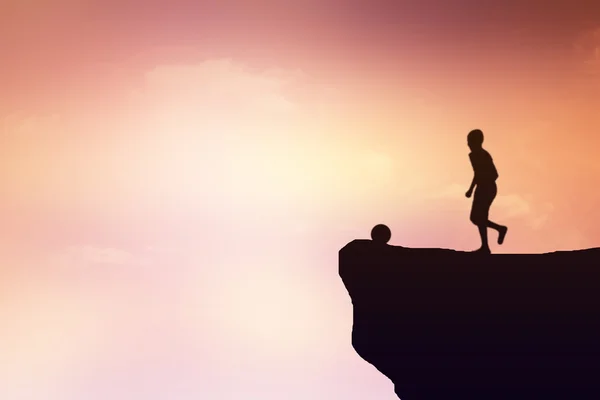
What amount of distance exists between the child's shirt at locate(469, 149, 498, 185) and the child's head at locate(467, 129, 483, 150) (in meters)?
0.06

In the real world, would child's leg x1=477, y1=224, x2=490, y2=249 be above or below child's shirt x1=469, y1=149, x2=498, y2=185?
below

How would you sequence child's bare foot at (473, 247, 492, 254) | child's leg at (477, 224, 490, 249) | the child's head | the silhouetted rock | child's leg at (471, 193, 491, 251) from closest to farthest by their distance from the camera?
the silhouetted rock → child's bare foot at (473, 247, 492, 254) → child's leg at (477, 224, 490, 249) → child's leg at (471, 193, 491, 251) → the child's head

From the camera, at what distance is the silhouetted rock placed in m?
5.59

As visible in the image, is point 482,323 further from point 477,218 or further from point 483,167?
point 483,167

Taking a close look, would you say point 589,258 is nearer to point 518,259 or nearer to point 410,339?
point 518,259

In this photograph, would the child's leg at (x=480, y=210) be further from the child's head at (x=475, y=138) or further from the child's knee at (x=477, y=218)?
the child's head at (x=475, y=138)

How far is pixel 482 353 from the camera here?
5715 millimetres

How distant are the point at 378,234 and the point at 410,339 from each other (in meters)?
1.13

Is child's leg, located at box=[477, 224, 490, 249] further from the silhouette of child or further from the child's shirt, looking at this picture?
the child's shirt

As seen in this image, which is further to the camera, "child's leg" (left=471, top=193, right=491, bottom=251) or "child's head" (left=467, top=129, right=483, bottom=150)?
"child's head" (left=467, top=129, right=483, bottom=150)

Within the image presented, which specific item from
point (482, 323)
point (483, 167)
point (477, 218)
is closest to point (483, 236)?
point (477, 218)

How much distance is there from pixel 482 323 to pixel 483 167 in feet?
5.56

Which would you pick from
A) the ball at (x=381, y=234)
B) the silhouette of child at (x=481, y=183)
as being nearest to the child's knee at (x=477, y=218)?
the silhouette of child at (x=481, y=183)

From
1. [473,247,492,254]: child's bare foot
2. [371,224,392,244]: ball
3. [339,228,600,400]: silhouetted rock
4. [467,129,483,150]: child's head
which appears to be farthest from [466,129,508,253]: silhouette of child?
[371,224,392,244]: ball
